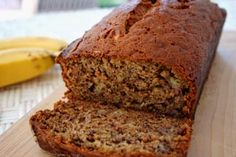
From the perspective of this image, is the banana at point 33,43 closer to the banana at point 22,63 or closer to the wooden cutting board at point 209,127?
the banana at point 22,63

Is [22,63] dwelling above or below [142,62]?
below

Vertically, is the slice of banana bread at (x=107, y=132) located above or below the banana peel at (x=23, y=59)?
above

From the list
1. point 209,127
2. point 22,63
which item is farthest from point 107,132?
point 22,63

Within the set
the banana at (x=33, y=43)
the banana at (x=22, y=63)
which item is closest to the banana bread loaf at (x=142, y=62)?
the banana at (x=22, y=63)

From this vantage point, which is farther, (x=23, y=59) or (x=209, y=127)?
(x=23, y=59)

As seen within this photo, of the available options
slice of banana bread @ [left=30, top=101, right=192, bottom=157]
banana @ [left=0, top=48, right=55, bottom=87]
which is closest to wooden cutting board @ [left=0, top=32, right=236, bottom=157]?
slice of banana bread @ [left=30, top=101, right=192, bottom=157]

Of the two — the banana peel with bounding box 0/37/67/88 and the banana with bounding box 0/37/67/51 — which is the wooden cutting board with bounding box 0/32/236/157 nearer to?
the banana peel with bounding box 0/37/67/88

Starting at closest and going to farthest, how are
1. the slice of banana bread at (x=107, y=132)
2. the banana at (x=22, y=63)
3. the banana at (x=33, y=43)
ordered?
1. the slice of banana bread at (x=107, y=132)
2. the banana at (x=22, y=63)
3. the banana at (x=33, y=43)

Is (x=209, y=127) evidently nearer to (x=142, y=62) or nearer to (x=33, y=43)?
(x=142, y=62)
